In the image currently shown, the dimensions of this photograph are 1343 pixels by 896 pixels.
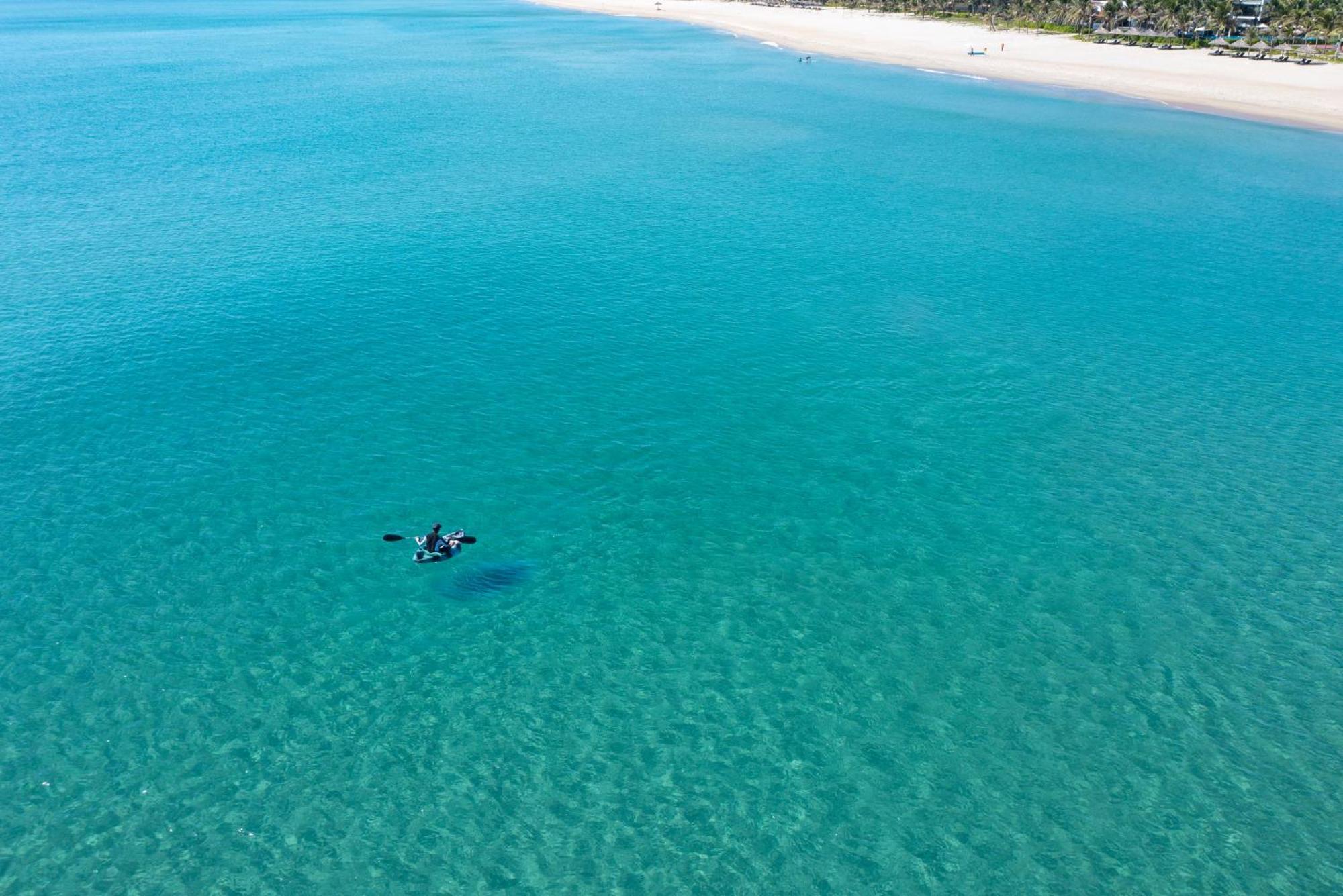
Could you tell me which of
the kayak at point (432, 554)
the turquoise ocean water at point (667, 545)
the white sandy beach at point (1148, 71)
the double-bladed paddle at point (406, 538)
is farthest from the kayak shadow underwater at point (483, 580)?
the white sandy beach at point (1148, 71)

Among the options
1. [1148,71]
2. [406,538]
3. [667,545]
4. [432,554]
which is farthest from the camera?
[1148,71]

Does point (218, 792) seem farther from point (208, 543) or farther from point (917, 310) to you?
point (917, 310)

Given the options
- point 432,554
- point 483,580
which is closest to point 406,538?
point 432,554

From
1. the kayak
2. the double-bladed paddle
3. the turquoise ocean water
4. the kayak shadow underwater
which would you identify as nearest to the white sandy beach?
the turquoise ocean water

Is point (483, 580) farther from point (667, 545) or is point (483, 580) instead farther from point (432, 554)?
point (667, 545)

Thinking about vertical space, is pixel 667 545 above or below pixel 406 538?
below

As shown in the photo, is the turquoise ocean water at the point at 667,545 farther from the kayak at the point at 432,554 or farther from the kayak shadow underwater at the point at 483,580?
the kayak at the point at 432,554

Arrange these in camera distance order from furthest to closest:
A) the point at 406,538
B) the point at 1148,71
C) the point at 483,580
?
the point at 1148,71 → the point at 406,538 → the point at 483,580

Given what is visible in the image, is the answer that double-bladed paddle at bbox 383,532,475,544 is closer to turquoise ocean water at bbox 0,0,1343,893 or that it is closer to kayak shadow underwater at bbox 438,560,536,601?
turquoise ocean water at bbox 0,0,1343,893
